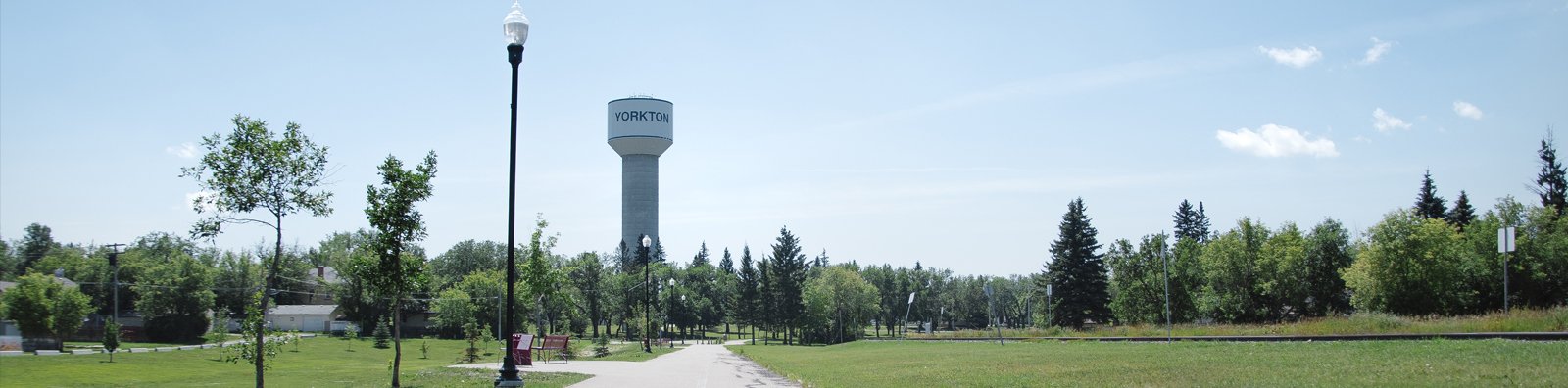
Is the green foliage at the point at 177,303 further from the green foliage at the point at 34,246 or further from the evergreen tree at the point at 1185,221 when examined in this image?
the evergreen tree at the point at 1185,221

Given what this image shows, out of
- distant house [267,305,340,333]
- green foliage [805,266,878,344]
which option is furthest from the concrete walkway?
distant house [267,305,340,333]

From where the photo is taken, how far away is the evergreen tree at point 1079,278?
6362cm

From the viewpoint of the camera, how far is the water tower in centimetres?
11219

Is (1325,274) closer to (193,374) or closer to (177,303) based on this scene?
(193,374)

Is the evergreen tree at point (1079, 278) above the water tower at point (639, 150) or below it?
below

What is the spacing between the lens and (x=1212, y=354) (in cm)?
2052

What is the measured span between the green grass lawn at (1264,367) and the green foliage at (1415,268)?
2819cm

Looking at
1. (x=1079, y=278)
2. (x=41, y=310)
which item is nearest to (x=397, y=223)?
(x=41, y=310)

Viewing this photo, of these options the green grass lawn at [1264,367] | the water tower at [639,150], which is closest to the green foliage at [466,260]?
the water tower at [639,150]

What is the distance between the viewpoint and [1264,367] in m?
16.2

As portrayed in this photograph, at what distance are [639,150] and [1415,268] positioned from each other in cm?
8766

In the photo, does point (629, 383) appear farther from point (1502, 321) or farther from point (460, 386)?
point (1502, 321)

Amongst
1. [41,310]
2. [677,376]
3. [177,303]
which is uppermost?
[677,376]

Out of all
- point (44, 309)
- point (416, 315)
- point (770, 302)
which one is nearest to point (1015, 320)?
point (770, 302)
